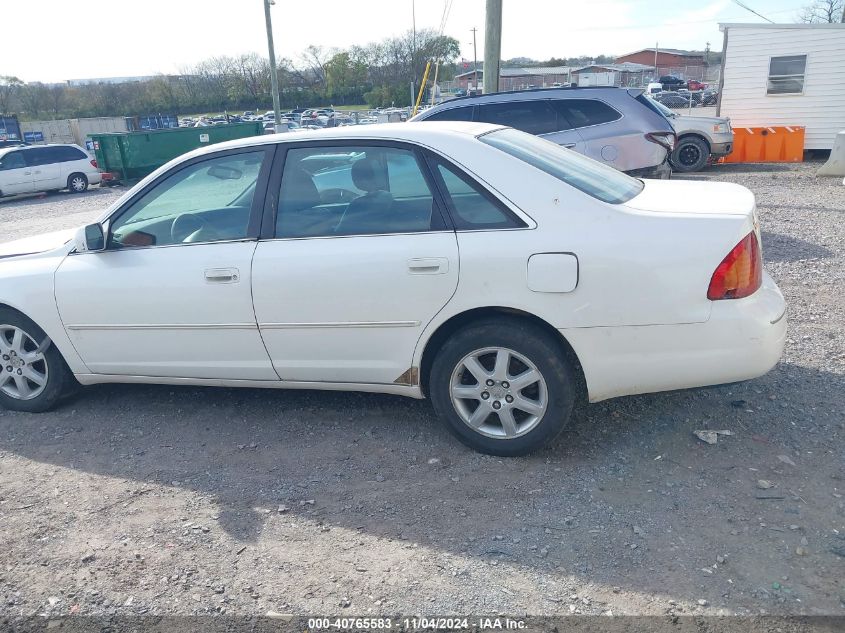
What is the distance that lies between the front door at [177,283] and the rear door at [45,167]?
19.1m

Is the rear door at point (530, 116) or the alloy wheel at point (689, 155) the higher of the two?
the rear door at point (530, 116)

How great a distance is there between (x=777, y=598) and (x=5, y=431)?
4.33 m

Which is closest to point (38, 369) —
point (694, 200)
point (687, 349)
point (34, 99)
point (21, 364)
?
point (21, 364)

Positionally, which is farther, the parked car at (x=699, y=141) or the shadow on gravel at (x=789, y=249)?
the parked car at (x=699, y=141)

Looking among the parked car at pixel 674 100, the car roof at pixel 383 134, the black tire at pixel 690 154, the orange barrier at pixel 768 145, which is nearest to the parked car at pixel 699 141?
the black tire at pixel 690 154

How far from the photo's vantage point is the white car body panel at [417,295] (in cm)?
331

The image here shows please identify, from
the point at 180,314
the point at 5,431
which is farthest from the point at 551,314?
the point at 5,431

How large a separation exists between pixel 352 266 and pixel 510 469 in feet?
4.29

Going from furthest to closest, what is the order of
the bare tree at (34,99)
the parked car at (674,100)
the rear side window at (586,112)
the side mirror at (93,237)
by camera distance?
the bare tree at (34,99)
the parked car at (674,100)
the rear side window at (586,112)
the side mirror at (93,237)

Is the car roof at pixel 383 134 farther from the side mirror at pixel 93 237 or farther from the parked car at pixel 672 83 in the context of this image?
the parked car at pixel 672 83

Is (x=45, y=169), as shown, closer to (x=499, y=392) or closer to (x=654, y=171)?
(x=654, y=171)

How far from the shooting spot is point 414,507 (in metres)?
3.37

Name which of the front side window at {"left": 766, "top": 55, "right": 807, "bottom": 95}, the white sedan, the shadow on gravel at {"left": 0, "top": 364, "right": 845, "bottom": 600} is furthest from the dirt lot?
the front side window at {"left": 766, "top": 55, "right": 807, "bottom": 95}

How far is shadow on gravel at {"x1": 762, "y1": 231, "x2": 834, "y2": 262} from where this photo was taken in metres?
7.16
